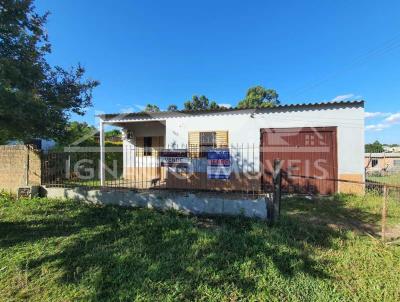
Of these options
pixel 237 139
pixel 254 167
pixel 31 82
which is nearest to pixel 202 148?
pixel 237 139

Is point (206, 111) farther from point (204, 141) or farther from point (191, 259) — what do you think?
point (191, 259)

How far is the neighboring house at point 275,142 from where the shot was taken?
8.89m

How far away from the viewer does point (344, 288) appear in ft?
11.0

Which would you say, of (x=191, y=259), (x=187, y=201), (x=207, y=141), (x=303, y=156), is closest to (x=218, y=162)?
(x=187, y=201)

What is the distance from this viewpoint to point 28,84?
16.8ft

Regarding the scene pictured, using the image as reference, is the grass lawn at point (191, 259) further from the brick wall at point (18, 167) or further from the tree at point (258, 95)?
the tree at point (258, 95)

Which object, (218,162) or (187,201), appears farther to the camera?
(218,162)

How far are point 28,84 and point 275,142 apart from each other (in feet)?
25.0

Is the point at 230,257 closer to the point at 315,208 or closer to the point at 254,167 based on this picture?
the point at 315,208

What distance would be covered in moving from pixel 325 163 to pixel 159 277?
756 centimetres

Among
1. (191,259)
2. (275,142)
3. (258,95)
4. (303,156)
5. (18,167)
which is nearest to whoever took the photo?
(191,259)

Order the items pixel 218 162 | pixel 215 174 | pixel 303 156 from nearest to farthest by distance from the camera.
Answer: pixel 218 162 → pixel 215 174 → pixel 303 156

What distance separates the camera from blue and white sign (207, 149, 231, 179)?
7.95 meters

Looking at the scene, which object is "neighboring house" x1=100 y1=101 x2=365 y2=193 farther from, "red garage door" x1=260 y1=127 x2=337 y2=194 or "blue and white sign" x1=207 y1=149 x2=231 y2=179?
"blue and white sign" x1=207 y1=149 x2=231 y2=179
